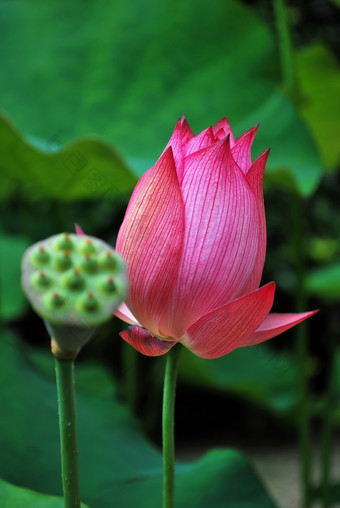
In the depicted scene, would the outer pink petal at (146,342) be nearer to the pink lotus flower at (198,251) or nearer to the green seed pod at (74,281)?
the pink lotus flower at (198,251)

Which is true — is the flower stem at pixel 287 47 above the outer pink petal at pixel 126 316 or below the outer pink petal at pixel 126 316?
above

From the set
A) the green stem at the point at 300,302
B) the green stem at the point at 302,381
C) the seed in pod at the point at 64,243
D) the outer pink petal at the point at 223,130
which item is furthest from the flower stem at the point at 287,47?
the seed in pod at the point at 64,243

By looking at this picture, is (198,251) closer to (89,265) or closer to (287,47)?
(89,265)

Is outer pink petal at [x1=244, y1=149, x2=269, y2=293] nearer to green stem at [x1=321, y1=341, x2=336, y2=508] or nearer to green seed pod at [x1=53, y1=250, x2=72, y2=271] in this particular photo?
green seed pod at [x1=53, y1=250, x2=72, y2=271]

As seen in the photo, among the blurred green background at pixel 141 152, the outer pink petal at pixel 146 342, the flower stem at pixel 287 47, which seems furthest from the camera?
the flower stem at pixel 287 47

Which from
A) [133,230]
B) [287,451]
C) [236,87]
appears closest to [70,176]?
[236,87]

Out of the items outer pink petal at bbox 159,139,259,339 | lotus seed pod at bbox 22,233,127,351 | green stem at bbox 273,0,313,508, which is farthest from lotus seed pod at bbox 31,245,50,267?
green stem at bbox 273,0,313,508

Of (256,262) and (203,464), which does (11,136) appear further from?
(256,262)

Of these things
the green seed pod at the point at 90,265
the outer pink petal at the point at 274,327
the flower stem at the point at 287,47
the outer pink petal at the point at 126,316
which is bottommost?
the outer pink petal at the point at 274,327
